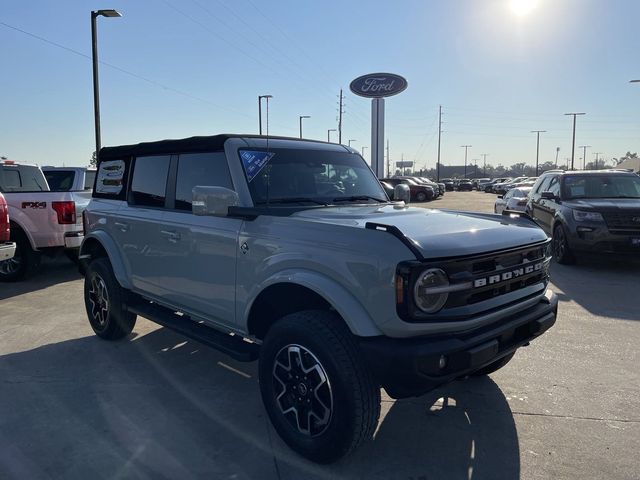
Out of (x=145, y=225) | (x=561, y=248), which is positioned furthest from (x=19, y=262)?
(x=561, y=248)

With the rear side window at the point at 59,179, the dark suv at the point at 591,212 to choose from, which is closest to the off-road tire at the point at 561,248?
the dark suv at the point at 591,212

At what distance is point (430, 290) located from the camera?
2574 mm

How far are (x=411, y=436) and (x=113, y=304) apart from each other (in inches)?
126

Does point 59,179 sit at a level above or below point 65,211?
above

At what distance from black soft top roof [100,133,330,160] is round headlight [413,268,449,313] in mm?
2027

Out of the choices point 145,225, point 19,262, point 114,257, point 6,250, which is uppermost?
point 145,225

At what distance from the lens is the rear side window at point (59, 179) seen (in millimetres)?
9719

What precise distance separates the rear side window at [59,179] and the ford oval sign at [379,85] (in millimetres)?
28922

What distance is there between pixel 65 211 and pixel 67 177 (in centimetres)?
190

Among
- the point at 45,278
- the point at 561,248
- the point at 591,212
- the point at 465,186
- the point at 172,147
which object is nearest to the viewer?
the point at 172,147

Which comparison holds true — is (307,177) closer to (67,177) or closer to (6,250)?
(6,250)

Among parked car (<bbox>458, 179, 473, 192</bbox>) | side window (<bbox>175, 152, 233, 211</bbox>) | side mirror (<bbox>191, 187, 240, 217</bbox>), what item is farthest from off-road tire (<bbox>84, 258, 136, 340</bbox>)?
parked car (<bbox>458, 179, 473, 192</bbox>)

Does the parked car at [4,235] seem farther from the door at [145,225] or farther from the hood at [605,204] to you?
the hood at [605,204]

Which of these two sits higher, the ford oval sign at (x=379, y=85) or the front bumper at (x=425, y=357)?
the ford oval sign at (x=379, y=85)
